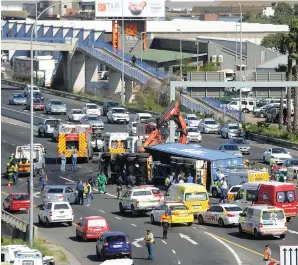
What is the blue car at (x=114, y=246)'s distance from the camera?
4138cm

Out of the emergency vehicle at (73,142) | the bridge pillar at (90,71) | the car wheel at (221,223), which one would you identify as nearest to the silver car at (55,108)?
the bridge pillar at (90,71)

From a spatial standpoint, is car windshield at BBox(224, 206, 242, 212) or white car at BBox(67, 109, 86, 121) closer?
car windshield at BBox(224, 206, 242, 212)

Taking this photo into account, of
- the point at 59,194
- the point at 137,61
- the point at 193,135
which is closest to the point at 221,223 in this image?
the point at 59,194

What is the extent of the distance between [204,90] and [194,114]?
19917 millimetres

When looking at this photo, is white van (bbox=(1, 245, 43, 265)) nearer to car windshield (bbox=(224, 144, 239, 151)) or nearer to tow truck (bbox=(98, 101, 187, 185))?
tow truck (bbox=(98, 101, 187, 185))

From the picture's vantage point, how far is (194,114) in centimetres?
9931

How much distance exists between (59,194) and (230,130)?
34297 millimetres

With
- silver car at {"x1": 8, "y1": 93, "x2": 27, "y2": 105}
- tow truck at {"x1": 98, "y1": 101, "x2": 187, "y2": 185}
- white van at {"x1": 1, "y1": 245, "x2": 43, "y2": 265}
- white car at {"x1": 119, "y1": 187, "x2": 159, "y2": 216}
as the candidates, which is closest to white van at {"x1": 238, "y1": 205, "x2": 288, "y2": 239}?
white car at {"x1": 119, "y1": 187, "x2": 159, "y2": 216}

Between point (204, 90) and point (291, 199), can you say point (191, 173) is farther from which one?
point (204, 90)

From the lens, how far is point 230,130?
88938 mm

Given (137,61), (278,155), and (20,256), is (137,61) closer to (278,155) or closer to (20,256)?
(278,155)

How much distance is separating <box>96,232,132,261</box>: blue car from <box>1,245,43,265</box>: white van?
3.33 meters

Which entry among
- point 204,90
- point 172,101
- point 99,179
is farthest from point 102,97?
point 99,179

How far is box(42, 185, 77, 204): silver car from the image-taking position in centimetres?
5575
